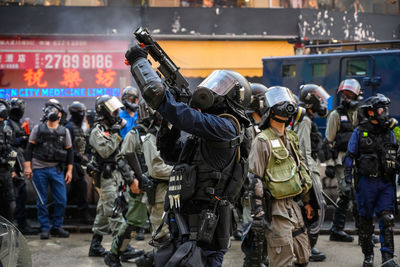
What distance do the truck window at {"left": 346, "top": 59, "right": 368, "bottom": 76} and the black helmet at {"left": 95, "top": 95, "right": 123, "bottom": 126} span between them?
5654 millimetres

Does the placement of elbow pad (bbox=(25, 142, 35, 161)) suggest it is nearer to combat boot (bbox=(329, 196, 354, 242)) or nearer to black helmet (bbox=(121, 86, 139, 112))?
black helmet (bbox=(121, 86, 139, 112))

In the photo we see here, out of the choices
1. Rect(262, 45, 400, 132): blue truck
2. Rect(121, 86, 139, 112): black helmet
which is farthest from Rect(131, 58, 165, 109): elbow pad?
Rect(262, 45, 400, 132): blue truck

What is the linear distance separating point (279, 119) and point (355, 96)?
4132 millimetres

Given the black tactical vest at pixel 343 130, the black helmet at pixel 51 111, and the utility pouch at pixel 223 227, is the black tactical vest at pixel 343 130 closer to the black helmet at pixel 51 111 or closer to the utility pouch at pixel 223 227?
the black helmet at pixel 51 111

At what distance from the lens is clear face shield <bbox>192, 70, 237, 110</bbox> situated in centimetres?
436

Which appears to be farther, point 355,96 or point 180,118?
point 355,96

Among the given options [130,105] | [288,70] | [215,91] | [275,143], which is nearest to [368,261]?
[275,143]

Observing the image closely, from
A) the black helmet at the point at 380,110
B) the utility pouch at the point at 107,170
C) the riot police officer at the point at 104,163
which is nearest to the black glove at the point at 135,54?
the black helmet at the point at 380,110

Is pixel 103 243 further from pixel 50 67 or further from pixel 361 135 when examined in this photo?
pixel 50 67

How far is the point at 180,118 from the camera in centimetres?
402

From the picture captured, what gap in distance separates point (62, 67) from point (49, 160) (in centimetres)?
818

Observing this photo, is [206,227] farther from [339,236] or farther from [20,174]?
[20,174]

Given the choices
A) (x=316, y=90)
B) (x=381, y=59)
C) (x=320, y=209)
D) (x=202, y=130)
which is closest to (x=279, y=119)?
(x=320, y=209)

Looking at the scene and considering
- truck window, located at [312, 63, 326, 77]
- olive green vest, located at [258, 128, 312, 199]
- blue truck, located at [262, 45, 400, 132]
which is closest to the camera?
olive green vest, located at [258, 128, 312, 199]
